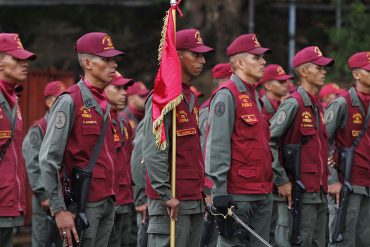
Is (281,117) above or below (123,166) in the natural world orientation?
above

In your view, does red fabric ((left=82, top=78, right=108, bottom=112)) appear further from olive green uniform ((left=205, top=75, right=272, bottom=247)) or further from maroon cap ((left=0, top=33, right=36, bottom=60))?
olive green uniform ((left=205, top=75, right=272, bottom=247))

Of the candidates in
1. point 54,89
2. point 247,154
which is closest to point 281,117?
point 247,154

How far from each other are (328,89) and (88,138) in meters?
9.06

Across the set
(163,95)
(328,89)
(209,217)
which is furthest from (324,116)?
(328,89)

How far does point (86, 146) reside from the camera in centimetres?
817

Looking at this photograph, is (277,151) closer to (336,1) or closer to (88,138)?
(88,138)

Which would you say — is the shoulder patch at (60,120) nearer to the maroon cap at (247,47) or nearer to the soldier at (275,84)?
the maroon cap at (247,47)

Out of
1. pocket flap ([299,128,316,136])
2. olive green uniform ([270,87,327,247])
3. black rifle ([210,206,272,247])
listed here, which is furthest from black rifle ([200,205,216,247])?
black rifle ([210,206,272,247])

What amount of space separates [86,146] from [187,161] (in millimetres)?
993

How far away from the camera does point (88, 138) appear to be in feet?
26.9

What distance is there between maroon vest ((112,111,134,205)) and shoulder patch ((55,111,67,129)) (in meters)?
2.87

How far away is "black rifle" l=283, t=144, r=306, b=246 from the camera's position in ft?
33.0

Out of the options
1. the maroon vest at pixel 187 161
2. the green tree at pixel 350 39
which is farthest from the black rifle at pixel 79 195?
the green tree at pixel 350 39

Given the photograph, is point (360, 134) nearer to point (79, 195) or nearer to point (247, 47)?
point (247, 47)
